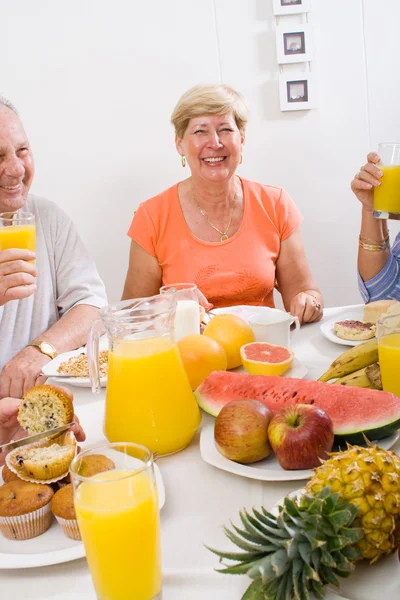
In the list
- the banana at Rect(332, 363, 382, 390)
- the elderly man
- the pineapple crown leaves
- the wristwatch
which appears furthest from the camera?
the elderly man

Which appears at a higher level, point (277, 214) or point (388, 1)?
point (388, 1)

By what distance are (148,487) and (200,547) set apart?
0.16 metres

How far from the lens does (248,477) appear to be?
94 centimetres

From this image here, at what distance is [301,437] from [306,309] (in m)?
0.91

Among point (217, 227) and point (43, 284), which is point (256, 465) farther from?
point (217, 227)

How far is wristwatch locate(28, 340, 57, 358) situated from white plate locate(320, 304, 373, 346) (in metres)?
0.77

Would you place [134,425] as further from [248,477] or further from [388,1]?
[388,1]

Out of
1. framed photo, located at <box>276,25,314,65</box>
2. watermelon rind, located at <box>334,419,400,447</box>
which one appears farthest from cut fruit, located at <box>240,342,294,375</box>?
framed photo, located at <box>276,25,314,65</box>

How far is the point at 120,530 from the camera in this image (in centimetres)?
69

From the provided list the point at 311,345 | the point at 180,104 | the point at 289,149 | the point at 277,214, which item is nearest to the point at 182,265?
the point at 277,214

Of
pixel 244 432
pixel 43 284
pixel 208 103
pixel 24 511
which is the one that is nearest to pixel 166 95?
pixel 208 103

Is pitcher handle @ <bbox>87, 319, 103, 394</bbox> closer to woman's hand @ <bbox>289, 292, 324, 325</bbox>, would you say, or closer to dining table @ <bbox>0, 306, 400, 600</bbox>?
dining table @ <bbox>0, 306, 400, 600</bbox>

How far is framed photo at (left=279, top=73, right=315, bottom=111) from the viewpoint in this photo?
123 inches

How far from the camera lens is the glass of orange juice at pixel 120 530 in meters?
0.69
